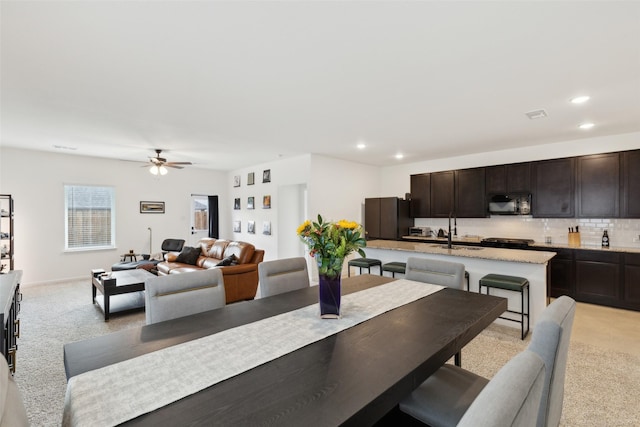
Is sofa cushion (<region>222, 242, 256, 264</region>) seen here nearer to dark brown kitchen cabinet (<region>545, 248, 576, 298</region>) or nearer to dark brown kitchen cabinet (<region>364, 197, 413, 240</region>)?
dark brown kitchen cabinet (<region>364, 197, 413, 240</region>)

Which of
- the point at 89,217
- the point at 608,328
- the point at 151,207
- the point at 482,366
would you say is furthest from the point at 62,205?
the point at 608,328

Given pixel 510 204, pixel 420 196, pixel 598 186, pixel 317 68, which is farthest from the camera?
pixel 420 196

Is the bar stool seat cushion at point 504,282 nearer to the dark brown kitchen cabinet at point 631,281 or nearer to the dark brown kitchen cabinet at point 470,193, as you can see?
the dark brown kitchen cabinet at point 631,281

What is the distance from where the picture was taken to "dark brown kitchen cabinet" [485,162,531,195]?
16.7 ft

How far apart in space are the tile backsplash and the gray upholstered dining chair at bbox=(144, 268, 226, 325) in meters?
5.52

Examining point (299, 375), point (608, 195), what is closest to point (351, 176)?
point (608, 195)

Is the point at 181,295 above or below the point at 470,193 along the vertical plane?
below

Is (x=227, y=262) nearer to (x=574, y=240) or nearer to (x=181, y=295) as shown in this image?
(x=181, y=295)

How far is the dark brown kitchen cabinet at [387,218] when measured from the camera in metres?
6.24

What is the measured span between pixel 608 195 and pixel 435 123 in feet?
9.71

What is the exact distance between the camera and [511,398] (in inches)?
26.2

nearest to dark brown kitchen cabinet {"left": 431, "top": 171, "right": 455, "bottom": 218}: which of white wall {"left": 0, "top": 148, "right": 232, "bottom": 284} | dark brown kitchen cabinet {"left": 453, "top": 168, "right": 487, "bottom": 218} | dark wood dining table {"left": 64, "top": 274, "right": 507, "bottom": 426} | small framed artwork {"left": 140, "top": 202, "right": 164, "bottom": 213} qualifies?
dark brown kitchen cabinet {"left": 453, "top": 168, "right": 487, "bottom": 218}

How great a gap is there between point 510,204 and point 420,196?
1.74 metres

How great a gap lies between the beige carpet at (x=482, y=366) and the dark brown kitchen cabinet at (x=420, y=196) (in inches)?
129
